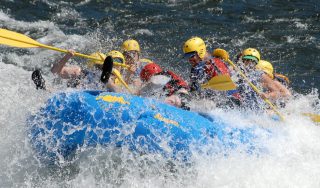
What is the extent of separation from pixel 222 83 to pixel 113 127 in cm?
153

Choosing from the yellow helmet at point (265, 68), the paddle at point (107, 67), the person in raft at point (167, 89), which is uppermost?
the paddle at point (107, 67)

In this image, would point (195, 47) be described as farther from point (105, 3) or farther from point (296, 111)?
point (105, 3)

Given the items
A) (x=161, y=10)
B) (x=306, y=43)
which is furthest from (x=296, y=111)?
(x=161, y=10)

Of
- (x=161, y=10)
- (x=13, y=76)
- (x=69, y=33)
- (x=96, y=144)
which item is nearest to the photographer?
(x=96, y=144)

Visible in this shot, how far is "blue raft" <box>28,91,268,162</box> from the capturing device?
6254mm

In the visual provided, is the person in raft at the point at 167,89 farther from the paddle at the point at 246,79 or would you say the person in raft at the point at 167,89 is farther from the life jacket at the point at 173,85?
the paddle at the point at 246,79

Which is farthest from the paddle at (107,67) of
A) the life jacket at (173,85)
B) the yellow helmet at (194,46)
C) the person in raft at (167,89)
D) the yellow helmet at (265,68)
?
the yellow helmet at (265,68)

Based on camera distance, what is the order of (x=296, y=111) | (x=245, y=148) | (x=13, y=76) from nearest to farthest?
(x=245, y=148) < (x=296, y=111) < (x=13, y=76)

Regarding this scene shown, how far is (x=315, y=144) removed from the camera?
7738 millimetres

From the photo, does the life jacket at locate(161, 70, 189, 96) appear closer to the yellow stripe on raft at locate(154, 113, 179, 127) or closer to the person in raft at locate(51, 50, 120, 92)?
the person in raft at locate(51, 50, 120, 92)

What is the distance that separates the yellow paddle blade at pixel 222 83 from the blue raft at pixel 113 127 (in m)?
0.65

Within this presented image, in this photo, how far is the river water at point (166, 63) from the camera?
6586mm

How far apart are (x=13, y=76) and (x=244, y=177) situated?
5396 mm

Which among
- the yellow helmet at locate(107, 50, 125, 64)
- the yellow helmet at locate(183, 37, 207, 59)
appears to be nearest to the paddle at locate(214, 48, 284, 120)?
the yellow helmet at locate(183, 37, 207, 59)
